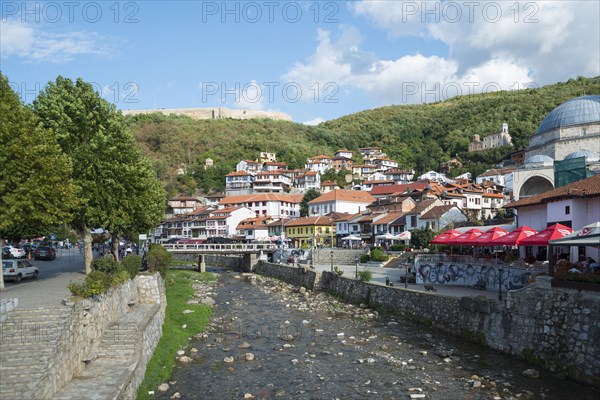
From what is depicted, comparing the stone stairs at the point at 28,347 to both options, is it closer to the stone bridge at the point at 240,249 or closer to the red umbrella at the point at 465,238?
the red umbrella at the point at 465,238

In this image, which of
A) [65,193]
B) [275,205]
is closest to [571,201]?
[65,193]

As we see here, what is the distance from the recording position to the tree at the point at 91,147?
25.8m

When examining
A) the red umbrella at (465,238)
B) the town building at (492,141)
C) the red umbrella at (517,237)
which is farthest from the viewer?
the town building at (492,141)

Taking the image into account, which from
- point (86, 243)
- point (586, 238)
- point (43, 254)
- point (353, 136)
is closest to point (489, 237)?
point (586, 238)

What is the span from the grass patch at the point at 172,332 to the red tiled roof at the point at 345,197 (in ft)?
167

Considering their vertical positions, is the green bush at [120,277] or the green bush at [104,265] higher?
the green bush at [104,265]

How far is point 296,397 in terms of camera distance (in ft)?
54.0

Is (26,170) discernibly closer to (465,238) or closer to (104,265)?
(104,265)

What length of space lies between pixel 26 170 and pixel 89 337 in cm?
852

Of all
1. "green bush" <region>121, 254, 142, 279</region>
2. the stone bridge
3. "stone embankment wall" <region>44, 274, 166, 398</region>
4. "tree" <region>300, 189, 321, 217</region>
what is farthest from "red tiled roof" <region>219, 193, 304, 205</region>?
"stone embankment wall" <region>44, 274, 166, 398</region>

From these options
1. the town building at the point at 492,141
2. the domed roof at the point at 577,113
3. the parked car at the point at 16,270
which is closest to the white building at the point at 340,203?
the domed roof at the point at 577,113

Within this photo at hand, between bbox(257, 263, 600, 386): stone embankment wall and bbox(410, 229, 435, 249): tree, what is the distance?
23.0m

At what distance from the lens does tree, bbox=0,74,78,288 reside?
1945 centimetres

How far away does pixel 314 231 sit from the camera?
79750mm
